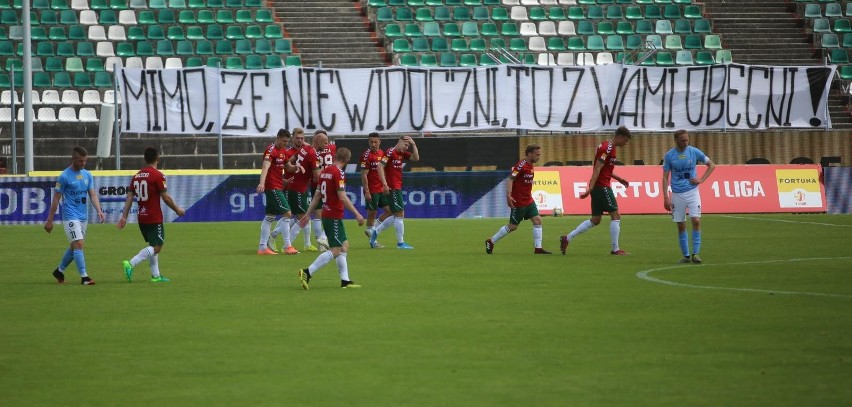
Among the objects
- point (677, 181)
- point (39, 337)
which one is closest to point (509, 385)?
point (39, 337)

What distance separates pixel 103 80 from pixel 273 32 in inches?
248

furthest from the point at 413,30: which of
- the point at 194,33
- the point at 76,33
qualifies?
the point at 76,33

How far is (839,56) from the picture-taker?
4531 cm

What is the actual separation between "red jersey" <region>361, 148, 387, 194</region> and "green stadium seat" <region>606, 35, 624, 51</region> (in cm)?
2146

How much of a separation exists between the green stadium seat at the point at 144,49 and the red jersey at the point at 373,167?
18.5 metres

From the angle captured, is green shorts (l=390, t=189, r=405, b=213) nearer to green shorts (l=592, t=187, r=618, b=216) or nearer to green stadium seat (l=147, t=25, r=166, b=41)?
green shorts (l=592, t=187, r=618, b=216)

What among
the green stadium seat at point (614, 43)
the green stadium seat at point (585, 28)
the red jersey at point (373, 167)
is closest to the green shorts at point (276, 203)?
the red jersey at point (373, 167)

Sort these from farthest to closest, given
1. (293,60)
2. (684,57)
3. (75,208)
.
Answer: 1. (684,57)
2. (293,60)
3. (75,208)

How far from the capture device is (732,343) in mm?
11094

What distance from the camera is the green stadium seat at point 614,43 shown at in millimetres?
44688

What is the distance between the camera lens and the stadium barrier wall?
108ft

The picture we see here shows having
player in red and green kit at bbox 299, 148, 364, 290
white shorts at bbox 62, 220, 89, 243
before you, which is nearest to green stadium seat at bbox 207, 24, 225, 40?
white shorts at bbox 62, 220, 89, 243

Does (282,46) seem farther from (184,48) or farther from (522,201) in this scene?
(522,201)

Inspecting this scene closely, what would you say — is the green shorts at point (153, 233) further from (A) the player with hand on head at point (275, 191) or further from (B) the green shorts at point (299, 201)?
(B) the green shorts at point (299, 201)
